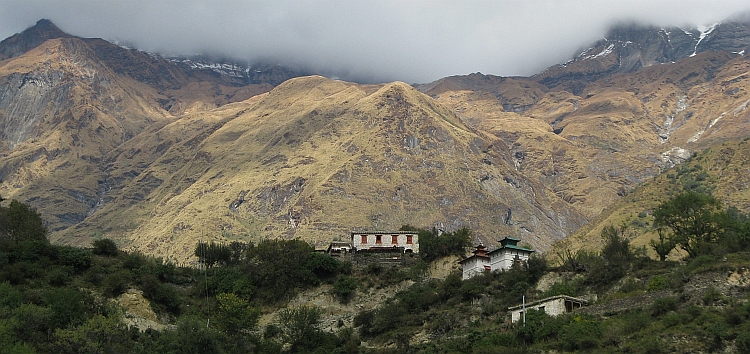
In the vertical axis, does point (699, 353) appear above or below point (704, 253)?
below

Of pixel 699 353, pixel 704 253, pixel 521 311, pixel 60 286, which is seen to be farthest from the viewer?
pixel 60 286

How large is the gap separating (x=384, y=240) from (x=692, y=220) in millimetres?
35615

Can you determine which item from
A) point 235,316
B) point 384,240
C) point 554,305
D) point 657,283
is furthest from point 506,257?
point 235,316

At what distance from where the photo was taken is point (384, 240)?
97188mm

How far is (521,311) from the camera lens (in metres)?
61.2

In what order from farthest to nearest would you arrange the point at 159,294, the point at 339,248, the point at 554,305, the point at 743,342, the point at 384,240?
1. the point at 339,248
2. the point at 384,240
3. the point at 159,294
4. the point at 554,305
5. the point at 743,342

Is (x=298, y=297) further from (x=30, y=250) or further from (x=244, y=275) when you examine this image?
(x=30, y=250)

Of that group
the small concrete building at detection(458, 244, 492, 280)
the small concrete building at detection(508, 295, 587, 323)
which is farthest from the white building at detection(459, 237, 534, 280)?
the small concrete building at detection(508, 295, 587, 323)

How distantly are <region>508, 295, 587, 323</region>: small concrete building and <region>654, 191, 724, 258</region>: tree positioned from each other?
1503 centimetres

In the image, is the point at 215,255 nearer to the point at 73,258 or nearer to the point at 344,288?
the point at 344,288

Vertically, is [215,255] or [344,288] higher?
[215,255]

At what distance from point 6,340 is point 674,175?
111907 mm

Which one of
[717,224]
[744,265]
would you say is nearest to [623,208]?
[717,224]

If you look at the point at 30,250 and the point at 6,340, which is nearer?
the point at 6,340
